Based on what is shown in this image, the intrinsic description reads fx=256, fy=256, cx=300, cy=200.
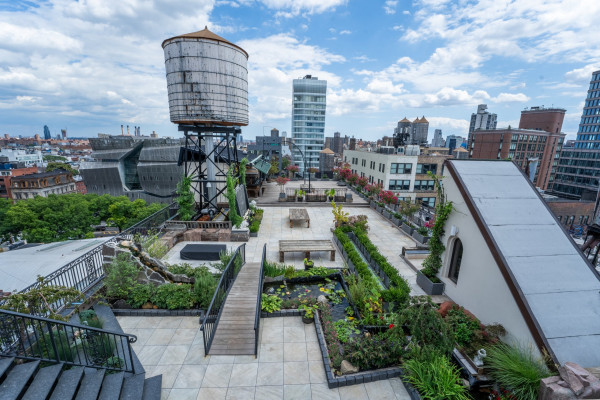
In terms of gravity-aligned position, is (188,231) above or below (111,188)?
above

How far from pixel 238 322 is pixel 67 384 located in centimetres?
399

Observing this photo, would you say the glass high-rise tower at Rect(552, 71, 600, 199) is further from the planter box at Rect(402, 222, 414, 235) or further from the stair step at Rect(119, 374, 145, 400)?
the stair step at Rect(119, 374, 145, 400)

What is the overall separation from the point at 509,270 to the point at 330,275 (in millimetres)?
6721

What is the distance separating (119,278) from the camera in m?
8.99

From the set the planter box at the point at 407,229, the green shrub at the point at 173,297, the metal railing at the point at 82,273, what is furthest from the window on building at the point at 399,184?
the metal railing at the point at 82,273

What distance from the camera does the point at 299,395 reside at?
5980 mm

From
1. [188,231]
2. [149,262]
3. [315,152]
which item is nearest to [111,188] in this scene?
[188,231]

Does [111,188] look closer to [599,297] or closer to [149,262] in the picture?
[149,262]

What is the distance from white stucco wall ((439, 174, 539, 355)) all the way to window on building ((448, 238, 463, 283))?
14 centimetres

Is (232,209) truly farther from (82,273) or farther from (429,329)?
(429,329)

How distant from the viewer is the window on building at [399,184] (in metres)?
37.2

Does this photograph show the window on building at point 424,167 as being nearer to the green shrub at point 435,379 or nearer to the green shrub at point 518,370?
the green shrub at point 518,370

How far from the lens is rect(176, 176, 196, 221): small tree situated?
1617cm

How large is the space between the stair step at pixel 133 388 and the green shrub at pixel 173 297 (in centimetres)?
278
